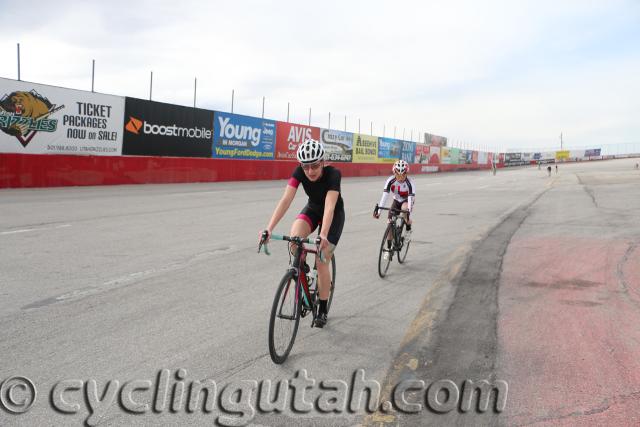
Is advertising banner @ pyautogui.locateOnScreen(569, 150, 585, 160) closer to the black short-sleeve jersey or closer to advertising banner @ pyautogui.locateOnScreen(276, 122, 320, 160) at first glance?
advertising banner @ pyautogui.locateOnScreen(276, 122, 320, 160)

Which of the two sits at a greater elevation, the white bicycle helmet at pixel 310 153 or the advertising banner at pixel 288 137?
the advertising banner at pixel 288 137

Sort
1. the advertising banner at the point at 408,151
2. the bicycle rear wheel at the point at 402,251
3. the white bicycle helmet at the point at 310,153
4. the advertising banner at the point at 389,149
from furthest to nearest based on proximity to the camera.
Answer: the advertising banner at the point at 408,151 < the advertising banner at the point at 389,149 < the bicycle rear wheel at the point at 402,251 < the white bicycle helmet at the point at 310,153


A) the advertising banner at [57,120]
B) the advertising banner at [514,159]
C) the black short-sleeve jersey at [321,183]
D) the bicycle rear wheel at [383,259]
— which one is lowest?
the bicycle rear wheel at [383,259]

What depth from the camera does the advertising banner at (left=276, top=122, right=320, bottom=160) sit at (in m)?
35.2

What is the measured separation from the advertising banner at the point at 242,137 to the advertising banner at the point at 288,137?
0.69 metres

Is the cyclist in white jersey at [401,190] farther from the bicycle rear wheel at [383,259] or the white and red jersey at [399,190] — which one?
the bicycle rear wheel at [383,259]

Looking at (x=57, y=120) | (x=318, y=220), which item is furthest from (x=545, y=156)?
(x=318, y=220)

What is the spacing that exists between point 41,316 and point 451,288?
479cm

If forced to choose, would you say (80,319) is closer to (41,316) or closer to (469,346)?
(41,316)

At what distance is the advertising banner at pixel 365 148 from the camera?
4600 cm

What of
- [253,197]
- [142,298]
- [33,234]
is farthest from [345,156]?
[142,298]

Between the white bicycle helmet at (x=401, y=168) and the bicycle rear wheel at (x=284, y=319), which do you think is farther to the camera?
the white bicycle helmet at (x=401, y=168)

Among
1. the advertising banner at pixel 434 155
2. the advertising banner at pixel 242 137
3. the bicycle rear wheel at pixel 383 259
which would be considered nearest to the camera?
the bicycle rear wheel at pixel 383 259

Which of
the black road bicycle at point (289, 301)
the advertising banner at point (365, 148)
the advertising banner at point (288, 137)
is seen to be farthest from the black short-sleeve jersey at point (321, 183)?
the advertising banner at point (365, 148)
